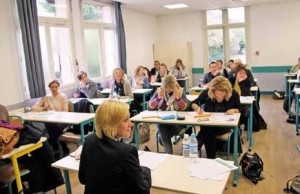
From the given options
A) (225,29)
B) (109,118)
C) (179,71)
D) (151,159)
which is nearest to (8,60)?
(151,159)

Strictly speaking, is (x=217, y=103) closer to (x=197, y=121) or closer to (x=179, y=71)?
(x=197, y=121)

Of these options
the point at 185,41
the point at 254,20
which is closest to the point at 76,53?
the point at 185,41

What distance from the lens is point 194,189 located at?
1.78 metres

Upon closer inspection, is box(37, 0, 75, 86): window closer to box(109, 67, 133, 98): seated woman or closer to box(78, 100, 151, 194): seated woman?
box(109, 67, 133, 98): seated woman

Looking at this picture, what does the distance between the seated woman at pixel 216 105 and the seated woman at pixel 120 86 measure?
2182 millimetres

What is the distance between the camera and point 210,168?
80.7 inches

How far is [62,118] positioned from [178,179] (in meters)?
2.48

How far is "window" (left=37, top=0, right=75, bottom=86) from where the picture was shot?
544cm

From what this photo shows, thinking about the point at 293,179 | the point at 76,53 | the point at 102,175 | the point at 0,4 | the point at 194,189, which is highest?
the point at 0,4

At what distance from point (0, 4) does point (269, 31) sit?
7.54 metres

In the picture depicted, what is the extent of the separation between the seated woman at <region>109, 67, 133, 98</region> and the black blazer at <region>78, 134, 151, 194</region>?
4.11 m

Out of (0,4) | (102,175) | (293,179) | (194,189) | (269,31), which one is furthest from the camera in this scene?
(269,31)

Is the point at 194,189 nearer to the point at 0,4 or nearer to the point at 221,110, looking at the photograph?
the point at 221,110

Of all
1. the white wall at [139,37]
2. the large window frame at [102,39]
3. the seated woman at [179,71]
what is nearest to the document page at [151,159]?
the large window frame at [102,39]
